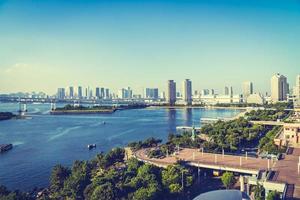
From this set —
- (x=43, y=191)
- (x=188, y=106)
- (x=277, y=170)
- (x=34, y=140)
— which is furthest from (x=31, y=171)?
(x=188, y=106)

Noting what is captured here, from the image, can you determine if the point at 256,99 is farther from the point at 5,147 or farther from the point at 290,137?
the point at 5,147

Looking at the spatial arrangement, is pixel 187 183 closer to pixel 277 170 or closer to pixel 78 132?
pixel 277 170

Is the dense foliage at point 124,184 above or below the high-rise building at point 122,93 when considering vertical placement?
below

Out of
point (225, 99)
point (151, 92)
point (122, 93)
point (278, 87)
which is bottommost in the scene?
point (225, 99)

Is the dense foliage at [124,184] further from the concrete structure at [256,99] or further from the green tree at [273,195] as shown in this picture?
the concrete structure at [256,99]

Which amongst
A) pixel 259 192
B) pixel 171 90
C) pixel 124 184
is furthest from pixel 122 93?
pixel 259 192

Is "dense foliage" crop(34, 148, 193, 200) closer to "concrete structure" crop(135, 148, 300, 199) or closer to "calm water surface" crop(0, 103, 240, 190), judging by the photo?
"concrete structure" crop(135, 148, 300, 199)

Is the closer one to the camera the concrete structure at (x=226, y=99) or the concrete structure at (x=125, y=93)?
the concrete structure at (x=226, y=99)

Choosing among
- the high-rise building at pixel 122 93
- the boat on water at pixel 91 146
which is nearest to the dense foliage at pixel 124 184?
the boat on water at pixel 91 146

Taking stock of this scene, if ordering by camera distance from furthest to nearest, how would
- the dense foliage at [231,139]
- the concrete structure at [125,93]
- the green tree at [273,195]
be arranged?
the concrete structure at [125,93]
the dense foliage at [231,139]
the green tree at [273,195]
